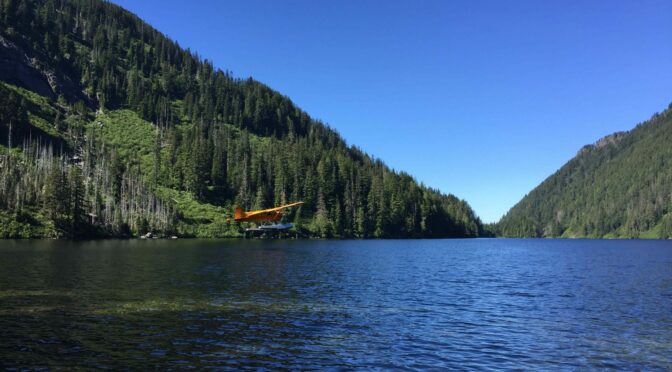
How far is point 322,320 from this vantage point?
103 ft

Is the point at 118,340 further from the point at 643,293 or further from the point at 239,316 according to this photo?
the point at 643,293

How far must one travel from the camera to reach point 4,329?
2580 cm

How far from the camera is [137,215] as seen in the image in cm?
16462

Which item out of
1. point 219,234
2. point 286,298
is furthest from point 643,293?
point 219,234

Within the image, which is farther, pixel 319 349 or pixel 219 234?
pixel 219 234

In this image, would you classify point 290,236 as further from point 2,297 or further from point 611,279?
point 2,297

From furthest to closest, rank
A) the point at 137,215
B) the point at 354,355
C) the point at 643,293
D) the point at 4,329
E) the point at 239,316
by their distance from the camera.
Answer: the point at 137,215
the point at 643,293
the point at 239,316
the point at 4,329
the point at 354,355

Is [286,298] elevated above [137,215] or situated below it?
below

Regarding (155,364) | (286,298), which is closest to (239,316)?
(286,298)

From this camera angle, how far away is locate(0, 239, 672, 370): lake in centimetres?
2227

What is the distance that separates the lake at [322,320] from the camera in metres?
22.3

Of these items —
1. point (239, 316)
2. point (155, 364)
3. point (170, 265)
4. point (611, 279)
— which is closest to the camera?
point (155, 364)

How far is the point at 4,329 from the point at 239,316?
13.7 meters

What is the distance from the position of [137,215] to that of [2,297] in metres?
137
